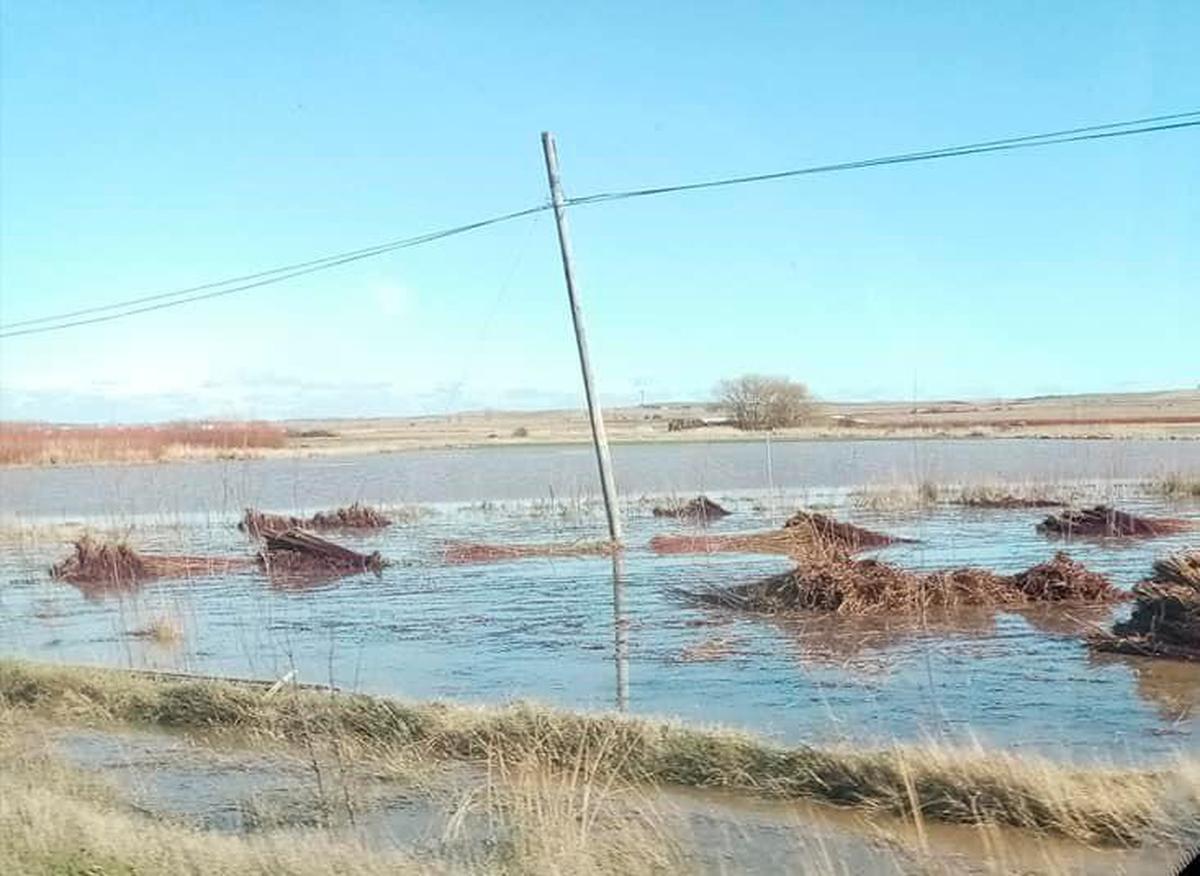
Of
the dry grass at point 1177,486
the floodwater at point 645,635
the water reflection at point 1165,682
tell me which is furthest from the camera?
the dry grass at point 1177,486

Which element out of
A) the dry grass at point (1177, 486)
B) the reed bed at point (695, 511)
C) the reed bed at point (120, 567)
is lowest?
the dry grass at point (1177, 486)

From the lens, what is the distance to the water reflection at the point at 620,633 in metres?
12.7

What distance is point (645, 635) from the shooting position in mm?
16156

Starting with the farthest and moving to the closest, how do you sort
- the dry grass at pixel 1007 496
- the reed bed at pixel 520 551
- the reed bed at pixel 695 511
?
1. the dry grass at pixel 1007 496
2. the reed bed at pixel 695 511
3. the reed bed at pixel 520 551

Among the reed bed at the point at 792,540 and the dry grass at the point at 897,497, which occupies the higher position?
the reed bed at the point at 792,540

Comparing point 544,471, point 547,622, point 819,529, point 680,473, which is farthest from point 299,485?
point 547,622

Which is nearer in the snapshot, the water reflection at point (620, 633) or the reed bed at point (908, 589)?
the water reflection at point (620, 633)

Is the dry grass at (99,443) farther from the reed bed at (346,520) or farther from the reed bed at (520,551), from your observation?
the reed bed at (520,551)

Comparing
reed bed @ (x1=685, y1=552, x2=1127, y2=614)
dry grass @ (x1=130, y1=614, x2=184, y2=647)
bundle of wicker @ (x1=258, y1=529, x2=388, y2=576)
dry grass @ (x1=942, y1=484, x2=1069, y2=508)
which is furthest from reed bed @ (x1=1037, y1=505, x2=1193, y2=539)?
dry grass @ (x1=130, y1=614, x2=184, y2=647)

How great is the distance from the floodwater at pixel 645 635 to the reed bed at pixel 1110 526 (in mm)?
965

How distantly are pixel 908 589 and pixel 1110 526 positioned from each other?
11.0 m

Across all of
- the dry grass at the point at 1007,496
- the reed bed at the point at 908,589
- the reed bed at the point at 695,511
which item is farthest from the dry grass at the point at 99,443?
the reed bed at the point at 908,589

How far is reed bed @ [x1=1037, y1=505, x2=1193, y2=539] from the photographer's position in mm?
26188

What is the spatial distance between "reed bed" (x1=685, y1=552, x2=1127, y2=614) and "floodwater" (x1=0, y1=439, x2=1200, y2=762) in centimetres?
53
